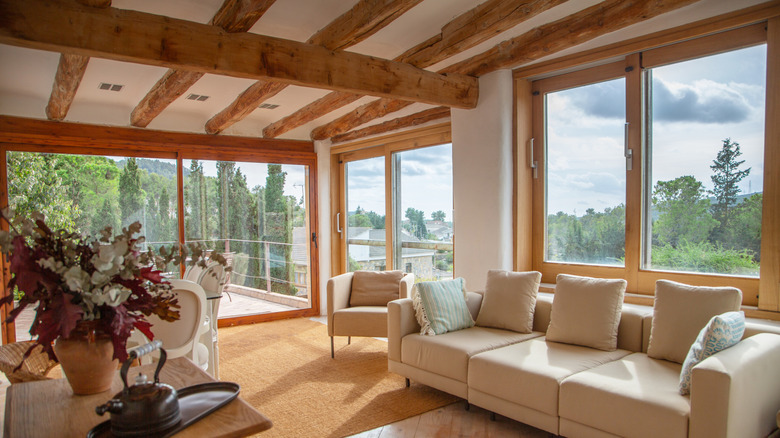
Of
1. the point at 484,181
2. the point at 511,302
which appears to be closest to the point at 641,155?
the point at 484,181

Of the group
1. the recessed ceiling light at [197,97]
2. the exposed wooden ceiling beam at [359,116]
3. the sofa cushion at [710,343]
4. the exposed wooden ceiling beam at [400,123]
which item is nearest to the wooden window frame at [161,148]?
the exposed wooden ceiling beam at [359,116]

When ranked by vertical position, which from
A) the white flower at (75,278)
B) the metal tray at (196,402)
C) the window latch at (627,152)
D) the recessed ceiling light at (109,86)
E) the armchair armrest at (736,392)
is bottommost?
the armchair armrest at (736,392)

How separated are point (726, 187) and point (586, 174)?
98 cm

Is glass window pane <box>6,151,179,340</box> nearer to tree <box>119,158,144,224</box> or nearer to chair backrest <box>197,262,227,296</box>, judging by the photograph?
tree <box>119,158,144,224</box>

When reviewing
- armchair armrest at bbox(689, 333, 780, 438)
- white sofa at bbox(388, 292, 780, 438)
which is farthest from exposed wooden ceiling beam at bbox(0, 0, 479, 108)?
armchair armrest at bbox(689, 333, 780, 438)

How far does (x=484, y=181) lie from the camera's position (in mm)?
4266

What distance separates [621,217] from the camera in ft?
12.2

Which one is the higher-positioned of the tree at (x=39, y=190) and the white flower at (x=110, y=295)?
the tree at (x=39, y=190)

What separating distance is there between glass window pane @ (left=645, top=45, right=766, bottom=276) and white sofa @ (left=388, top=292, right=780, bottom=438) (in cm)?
49

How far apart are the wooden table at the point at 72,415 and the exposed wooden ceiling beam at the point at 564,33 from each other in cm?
302

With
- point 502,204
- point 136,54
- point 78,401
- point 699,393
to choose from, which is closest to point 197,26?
point 136,54

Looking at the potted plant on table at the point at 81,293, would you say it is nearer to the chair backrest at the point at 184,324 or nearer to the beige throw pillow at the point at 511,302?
the chair backrest at the point at 184,324

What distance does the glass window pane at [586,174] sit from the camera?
3.76 meters

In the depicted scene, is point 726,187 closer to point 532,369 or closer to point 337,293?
point 532,369
